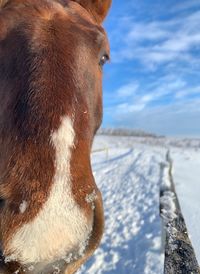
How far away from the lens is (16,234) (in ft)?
6.32

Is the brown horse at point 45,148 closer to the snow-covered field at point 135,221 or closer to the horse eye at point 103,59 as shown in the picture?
the horse eye at point 103,59

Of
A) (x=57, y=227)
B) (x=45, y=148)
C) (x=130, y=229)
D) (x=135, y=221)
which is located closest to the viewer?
(x=57, y=227)

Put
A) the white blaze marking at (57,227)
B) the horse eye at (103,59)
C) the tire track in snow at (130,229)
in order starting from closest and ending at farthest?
the white blaze marking at (57,227) → the horse eye at (103,59) → the tire track in snow at (130,229)

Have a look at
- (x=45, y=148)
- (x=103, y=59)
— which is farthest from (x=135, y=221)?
(x=45, y=148)

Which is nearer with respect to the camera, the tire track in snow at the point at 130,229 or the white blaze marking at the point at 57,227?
the white blaze marking at the point at 57,227

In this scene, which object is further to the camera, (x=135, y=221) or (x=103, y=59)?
(x=135, y=221)

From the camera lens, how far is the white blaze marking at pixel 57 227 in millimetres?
1921

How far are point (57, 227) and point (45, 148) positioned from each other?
1.44 ft

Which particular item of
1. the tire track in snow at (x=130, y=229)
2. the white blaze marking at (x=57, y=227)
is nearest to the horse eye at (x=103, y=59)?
the white blaze marking at (x=57, y=227)

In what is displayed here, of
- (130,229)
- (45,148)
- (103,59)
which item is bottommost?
(130,229)

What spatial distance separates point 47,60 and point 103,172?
46.8 ft

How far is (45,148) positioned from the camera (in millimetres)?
2102

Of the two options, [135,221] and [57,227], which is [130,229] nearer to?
[135,221]

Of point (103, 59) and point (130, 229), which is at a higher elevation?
point (103, 59)
